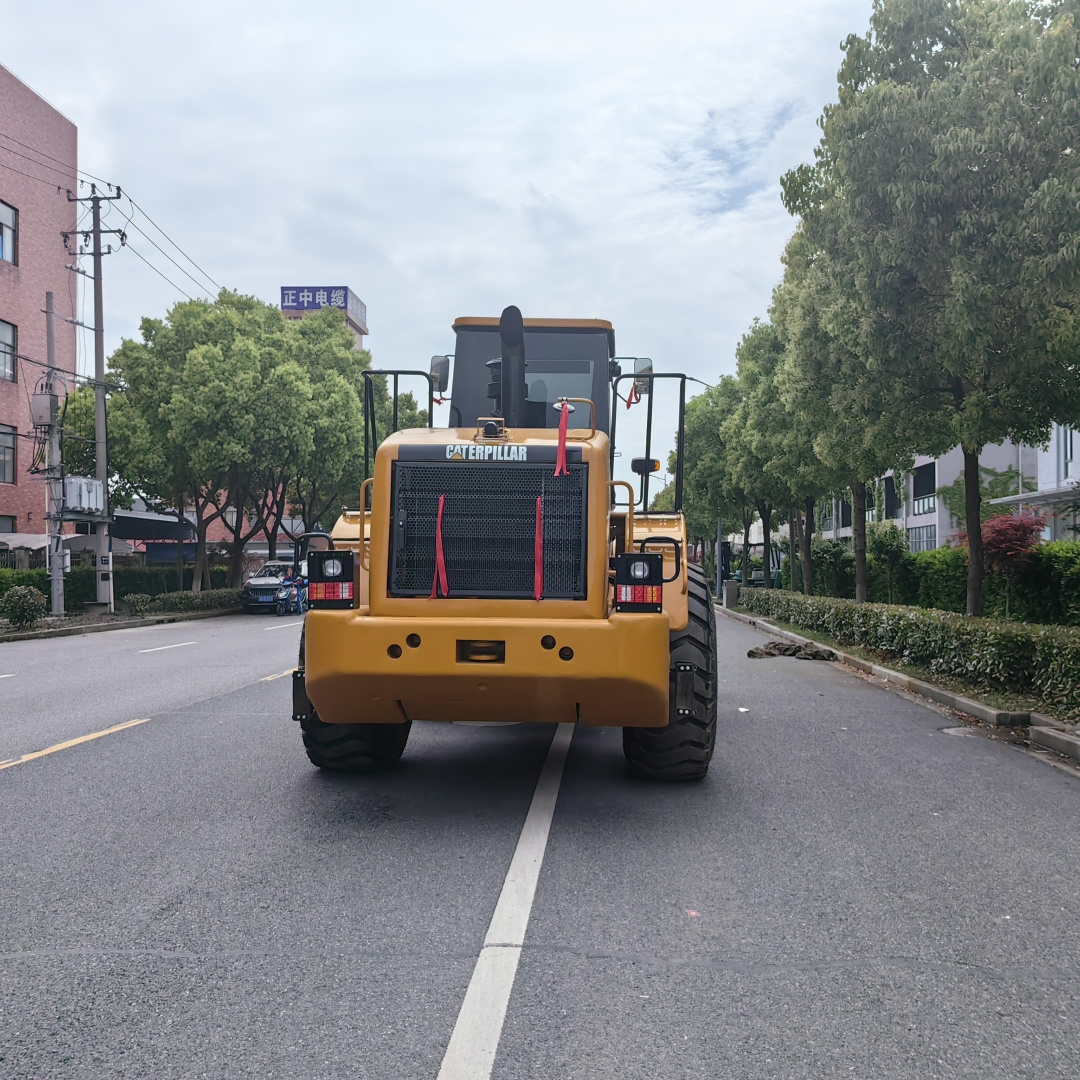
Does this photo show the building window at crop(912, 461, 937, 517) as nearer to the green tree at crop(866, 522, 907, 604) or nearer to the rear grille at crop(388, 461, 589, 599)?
the green tree at crop(866, 522, 907, 604)

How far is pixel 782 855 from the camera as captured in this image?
5398 millimetres

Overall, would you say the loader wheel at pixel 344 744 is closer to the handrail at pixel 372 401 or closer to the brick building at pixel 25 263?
the handrail at pixel 372 401

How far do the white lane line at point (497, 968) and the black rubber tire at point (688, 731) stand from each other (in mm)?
926

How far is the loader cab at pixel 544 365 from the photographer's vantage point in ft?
25.3

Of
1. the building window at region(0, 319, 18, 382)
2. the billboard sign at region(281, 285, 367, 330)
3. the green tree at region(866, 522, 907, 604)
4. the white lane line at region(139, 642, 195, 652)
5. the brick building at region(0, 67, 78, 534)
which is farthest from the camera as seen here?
the billboard sign at region(281, 285, 367, 330)

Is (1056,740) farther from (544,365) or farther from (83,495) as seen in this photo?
(83,495)

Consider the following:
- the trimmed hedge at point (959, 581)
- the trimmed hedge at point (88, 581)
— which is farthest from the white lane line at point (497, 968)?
the trimmed hedge at point (88, 581)

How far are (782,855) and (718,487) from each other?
113 ft

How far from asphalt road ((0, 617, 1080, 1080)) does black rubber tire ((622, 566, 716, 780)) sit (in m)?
0.18

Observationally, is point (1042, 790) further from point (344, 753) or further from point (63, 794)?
point (63, 794)

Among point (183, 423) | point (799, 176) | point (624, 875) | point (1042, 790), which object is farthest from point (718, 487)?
point (624, 875)

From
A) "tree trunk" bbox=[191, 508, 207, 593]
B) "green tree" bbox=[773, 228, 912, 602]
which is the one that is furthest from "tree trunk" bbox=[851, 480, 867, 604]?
"tree trunk" bbox=[191, 508, 207, 593]

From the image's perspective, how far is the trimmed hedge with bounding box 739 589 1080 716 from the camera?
10102mm

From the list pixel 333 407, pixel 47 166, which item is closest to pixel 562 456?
pixel 333 407
